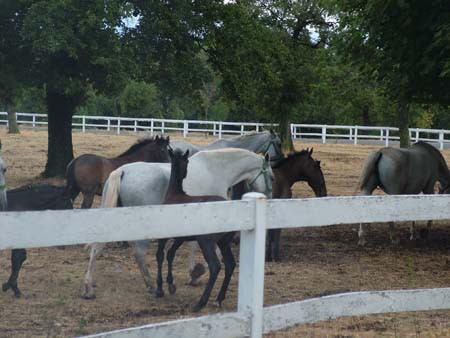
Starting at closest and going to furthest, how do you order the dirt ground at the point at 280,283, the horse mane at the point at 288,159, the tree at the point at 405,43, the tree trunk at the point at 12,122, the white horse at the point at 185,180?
the dirt ground at the point at 280,283
the white horse at the point at 185,180
the tree at the point at 405,43
the horse mane at the point at 288,159
the tree trunk at the point at 12,122

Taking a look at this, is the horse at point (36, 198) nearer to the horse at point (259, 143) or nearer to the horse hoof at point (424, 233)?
the horse at point (259, 143)

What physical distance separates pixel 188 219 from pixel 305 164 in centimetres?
808

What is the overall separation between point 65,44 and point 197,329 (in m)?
11.2

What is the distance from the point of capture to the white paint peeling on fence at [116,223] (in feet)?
12.5

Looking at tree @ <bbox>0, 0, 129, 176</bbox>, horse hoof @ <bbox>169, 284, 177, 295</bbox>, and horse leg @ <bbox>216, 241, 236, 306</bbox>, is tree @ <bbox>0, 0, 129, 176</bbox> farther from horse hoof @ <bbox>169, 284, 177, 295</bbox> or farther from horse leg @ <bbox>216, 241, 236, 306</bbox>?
horse leg @ <bbox>216, 241, 236, 306</bbox>

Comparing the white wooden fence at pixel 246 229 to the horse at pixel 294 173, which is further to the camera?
the horse at pixel 294 173

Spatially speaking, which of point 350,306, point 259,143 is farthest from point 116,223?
point 259,143

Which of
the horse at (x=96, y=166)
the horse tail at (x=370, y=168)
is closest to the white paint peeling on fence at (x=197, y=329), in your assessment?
the horse at (x=96, y=166)

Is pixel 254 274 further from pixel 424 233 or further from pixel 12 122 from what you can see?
pixel 12 122

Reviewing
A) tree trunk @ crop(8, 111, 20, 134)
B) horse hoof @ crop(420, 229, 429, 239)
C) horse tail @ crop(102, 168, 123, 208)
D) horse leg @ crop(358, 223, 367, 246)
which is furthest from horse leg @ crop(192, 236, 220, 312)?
tree trunk @ crop(8, 111, 20, 134)

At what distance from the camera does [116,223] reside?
13.4 feet

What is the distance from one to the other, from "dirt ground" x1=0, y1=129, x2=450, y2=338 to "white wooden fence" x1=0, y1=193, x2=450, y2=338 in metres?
1.05

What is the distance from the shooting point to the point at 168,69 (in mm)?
16891

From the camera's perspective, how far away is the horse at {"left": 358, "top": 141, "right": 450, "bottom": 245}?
1295 cm
